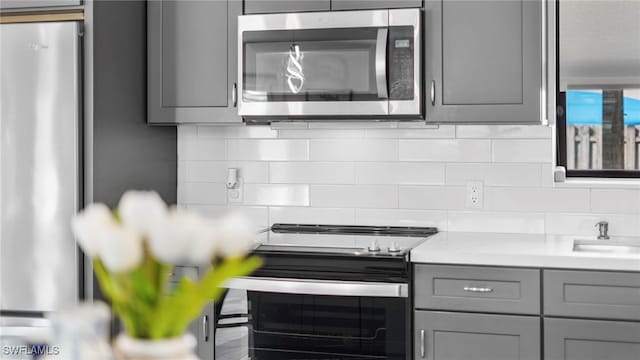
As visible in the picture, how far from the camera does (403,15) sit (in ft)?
10.4

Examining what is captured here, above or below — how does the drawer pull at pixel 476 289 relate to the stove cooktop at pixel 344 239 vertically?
below

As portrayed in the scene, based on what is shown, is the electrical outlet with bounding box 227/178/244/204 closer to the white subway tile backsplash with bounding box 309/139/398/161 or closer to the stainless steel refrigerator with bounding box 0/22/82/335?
the white subway tile backsplash with bounding box 309/139/398/161

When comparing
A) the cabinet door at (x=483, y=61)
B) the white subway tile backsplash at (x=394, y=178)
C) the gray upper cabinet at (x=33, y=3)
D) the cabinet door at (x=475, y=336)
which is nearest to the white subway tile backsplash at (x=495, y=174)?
the white subway tile backsplash at (x=394, y=178)

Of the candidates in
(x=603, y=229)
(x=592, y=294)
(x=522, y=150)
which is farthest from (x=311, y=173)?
(x=592, y=294)

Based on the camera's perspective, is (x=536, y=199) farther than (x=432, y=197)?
No

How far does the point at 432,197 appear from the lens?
351cm

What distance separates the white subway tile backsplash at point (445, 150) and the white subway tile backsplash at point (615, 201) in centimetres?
46

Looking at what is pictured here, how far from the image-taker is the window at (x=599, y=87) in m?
3.31

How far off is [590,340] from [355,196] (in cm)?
122

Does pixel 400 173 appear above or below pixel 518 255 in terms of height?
above

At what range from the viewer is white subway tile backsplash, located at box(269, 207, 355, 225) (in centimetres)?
362

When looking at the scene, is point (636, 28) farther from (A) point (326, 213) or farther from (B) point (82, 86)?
(B) point (82, 86)

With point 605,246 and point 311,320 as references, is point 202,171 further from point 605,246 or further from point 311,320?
point 605,246

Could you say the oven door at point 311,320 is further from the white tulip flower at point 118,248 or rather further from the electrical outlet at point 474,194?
the white tulip flower at point 118,248
